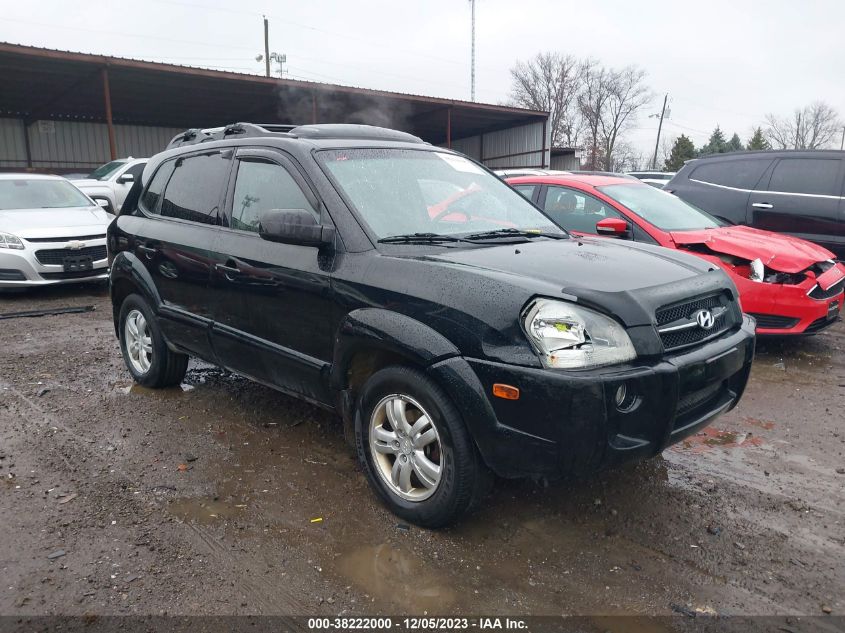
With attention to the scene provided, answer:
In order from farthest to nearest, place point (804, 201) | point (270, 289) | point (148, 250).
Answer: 1. point (804, 201)
2. point (148, 250)
3. point (270, 289)

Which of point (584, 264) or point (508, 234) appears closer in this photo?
point (584, 264)

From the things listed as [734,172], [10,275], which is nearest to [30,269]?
[10,275]

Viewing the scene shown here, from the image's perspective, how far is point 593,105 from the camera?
2502 inches

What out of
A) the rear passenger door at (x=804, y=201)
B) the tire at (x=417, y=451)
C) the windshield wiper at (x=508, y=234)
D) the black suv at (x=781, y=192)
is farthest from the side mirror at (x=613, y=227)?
the rear passenger door at (x=804, y=201)

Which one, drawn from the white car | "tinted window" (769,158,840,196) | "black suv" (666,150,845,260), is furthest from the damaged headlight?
the white car

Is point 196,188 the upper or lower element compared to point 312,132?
lower

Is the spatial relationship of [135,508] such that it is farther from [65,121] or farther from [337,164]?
[65,121]

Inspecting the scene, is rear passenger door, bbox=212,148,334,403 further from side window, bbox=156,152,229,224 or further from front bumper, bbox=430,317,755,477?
front bumper, bbox=430,317,755,477

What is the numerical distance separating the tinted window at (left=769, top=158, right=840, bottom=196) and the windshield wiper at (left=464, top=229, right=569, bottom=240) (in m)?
5.57

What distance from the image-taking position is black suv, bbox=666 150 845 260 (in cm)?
779

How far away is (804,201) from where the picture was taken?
311 inches

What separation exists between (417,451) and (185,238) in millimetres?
2233

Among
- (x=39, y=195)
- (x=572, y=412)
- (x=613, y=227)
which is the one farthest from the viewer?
(x=39, y=195)

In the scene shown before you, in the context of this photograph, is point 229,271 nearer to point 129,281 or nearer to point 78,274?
point 129,281
